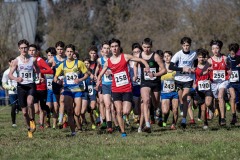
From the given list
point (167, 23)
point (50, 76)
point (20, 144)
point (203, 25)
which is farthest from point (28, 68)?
point (167, 23)

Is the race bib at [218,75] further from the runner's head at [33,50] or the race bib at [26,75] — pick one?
the race bib at [26,75]

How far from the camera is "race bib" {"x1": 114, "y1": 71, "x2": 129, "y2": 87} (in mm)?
16422

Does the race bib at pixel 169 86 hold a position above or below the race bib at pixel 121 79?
below

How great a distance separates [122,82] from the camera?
1642 centimetres

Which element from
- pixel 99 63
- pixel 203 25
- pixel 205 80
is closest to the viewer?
pixel 205 80

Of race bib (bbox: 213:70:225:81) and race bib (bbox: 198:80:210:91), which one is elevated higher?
race bib (bbox: 213:70:225:81)

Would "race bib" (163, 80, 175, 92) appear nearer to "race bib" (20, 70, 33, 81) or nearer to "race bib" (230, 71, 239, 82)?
"race bib" (230, 71, 239, 82)

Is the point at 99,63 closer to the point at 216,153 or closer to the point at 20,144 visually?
the point at 20,144

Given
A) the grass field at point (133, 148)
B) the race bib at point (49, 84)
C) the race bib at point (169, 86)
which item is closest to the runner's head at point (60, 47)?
the race bib at point (49, 84)

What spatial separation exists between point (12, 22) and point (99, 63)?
35.7m

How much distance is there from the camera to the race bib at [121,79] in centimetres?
1642

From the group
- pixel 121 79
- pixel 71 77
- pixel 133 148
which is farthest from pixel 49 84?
pixel 133 148

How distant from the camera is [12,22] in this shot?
55.0 m

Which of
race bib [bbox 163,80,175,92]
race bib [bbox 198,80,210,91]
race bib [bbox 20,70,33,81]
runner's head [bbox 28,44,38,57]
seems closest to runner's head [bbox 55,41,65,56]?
runner's head [bbox 28,44,38,57]
